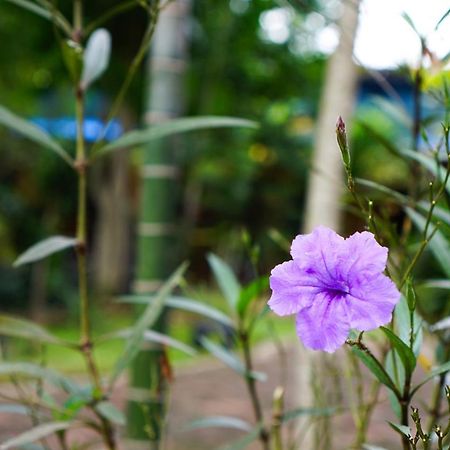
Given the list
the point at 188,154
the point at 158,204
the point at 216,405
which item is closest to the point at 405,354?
the point at 158,204

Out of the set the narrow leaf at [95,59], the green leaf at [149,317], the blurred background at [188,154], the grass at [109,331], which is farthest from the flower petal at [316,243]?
the blurred background at [188,154]

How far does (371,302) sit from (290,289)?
0.19 feet

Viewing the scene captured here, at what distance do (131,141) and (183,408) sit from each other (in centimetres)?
351

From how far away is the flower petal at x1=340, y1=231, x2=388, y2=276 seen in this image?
0.53 metres

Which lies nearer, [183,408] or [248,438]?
[248,438]

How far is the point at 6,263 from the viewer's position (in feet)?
26.4

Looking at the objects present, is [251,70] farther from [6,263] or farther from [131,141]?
[131,141]

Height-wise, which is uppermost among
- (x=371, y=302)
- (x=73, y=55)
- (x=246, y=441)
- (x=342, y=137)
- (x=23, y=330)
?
(x=73, y=55)

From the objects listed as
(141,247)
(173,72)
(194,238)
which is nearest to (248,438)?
(141,247)

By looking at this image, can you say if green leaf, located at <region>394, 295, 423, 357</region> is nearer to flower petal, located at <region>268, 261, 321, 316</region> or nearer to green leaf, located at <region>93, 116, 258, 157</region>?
flower petal, located at <region>268, 261, 321, 316</region>

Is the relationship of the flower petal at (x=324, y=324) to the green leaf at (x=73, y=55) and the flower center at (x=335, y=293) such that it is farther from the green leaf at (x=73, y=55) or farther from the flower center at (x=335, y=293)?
the green leaf at (x=73, y=55)

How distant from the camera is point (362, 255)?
0.54 m

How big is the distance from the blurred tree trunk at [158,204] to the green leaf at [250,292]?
0.52 metres

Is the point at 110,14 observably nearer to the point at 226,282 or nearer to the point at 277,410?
the point at 226,282
